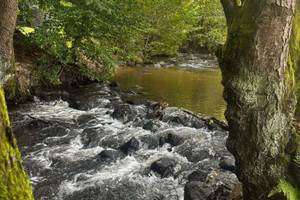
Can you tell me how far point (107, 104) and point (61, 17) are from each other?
4945 millimetres

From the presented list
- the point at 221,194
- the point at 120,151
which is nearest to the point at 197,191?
the point at 221,194

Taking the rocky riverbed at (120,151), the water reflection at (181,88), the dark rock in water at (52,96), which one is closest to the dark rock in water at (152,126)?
the rocky riverbed at (120,151)

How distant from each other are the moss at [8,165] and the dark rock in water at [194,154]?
20.2 ft

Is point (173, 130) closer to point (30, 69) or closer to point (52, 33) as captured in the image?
point (52, 33)

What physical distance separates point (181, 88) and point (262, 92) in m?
12.9

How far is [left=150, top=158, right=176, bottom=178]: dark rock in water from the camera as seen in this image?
634 cm

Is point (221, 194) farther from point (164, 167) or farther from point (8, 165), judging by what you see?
point (8, 165)

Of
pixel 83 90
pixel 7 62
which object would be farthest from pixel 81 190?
pixel 83 90

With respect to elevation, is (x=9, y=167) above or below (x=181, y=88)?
above

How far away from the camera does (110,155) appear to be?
23.2ft

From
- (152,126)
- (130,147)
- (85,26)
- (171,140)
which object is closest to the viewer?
(130,147)

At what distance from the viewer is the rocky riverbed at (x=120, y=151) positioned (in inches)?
223

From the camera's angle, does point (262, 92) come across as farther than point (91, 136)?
No

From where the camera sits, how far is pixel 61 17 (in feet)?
28.7
